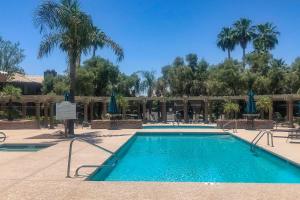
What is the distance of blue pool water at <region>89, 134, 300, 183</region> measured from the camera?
9789 millimetres

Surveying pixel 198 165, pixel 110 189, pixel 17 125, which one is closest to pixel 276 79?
pixel 17 125

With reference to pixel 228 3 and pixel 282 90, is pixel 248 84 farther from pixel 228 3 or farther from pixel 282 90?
pixel 228 3

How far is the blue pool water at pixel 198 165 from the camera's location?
385 inches

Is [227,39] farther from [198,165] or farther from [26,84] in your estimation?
[198,165]

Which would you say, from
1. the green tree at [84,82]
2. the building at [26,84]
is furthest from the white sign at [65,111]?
the building at [26,84]

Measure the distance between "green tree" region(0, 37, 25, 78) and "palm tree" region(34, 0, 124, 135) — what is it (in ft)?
90.6

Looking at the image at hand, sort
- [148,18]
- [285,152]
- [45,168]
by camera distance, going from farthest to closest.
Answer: [148,18] → [285,152] → [45,168]

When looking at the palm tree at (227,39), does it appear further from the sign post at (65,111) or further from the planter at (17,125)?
the sign post at (65,111)

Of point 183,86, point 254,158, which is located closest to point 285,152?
point 254,158

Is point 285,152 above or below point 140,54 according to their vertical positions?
below

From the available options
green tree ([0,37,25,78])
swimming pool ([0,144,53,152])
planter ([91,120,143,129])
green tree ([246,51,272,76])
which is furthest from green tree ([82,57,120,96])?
swimming pool ([0,144,53,152])

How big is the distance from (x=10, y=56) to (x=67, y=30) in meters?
29.1

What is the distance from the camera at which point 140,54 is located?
36062 mm

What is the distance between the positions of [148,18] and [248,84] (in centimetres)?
1429
